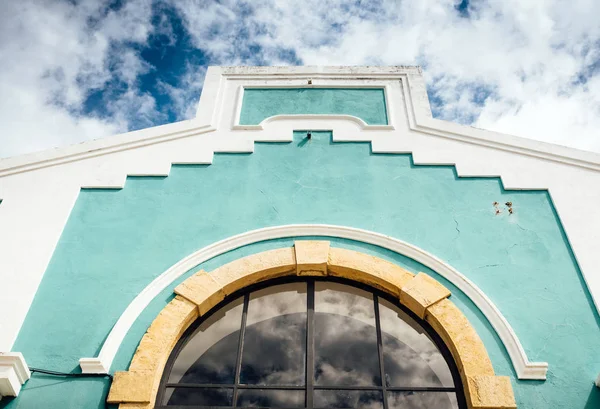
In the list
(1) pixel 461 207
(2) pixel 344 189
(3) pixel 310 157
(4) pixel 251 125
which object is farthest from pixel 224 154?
(1) pixel 461 207

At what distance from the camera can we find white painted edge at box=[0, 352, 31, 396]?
13.7 ft

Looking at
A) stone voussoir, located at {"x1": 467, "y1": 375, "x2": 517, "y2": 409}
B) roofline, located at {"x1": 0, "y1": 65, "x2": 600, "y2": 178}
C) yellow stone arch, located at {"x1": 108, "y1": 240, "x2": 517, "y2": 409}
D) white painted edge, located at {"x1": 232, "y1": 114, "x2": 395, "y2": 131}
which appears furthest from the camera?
white painted edge, located at {"x1": 232, "y1": 114, "x2": 395, "y2": 131}

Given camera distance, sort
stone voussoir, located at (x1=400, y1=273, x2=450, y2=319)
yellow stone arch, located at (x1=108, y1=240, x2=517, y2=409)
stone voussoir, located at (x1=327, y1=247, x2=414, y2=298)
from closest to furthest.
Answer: yellow stone arch, located at (x1=108, y1=240, x2=517, y2=409)
stone voussoir, located at (x1=400, y1=273, x2=450, y2=319)
stone voussoir, located at (x1=327, y1=247, x2=414, y2=298)

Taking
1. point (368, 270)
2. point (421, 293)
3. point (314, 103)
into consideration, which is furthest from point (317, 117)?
point (421, 293)

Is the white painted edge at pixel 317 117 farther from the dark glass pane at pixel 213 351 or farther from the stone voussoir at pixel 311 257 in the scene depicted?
the dark glass pane at pixel 213 351

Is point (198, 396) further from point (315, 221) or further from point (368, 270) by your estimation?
point (315, 221)

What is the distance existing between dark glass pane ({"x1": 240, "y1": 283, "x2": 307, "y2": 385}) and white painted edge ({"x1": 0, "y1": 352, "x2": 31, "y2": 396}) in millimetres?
1684

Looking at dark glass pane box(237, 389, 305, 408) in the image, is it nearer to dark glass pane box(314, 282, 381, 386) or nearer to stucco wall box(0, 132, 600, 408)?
dark glass pane box(314, 282, 381, 386)

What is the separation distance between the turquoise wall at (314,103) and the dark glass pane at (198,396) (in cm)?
317

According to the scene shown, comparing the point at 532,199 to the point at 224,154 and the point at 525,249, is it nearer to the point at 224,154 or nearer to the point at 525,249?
the point at 525,249

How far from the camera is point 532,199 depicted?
5.56 m

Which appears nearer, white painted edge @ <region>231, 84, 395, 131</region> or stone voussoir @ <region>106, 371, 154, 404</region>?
stone voussoir @ <region>106, 371, 154, 404</region>

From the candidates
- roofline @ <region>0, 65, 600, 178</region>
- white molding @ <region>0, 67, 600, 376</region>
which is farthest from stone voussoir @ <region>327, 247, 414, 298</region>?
roofline @ <region>0, 65, 600, 178</region>

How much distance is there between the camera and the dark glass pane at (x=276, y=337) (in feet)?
15.1
